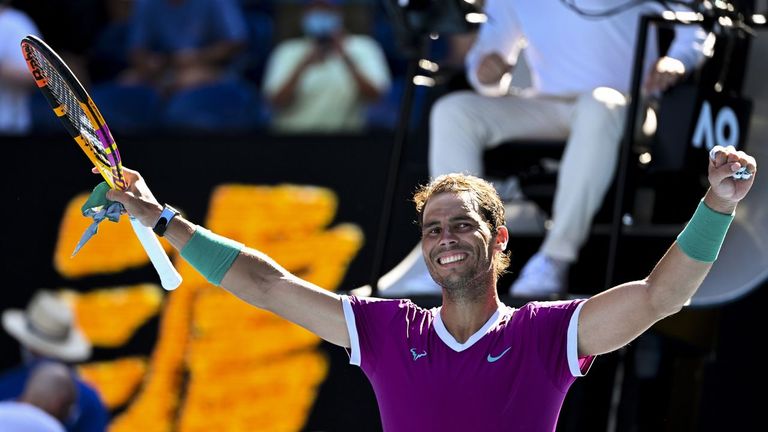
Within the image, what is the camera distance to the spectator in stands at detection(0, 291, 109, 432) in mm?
7469

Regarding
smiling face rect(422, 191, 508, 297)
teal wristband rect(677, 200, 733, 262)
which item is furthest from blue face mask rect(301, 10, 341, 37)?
teal wristband rect(677, 200, 733, 262)

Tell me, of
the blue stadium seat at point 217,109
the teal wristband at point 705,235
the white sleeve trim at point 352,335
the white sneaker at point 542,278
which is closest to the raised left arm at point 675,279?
the teal wristband at point 705,235

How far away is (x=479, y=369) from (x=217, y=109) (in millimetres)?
4816

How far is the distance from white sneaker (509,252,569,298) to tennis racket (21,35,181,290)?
196 cm

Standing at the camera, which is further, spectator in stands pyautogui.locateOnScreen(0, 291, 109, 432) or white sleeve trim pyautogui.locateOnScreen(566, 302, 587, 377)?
spectator in stands pyautogui.locateOnScreen(0, 291, 109, 432)

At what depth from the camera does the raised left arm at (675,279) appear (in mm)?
3615

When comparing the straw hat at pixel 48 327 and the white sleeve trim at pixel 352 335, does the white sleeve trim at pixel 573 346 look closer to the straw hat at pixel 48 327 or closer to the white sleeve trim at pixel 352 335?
the white sleeve trim at pixel 352 335

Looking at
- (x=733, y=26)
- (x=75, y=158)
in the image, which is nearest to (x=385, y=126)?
(x=75, y=158)

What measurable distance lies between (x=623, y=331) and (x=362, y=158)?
3788mm

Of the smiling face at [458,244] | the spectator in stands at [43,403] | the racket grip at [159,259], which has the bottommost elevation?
the spectator in stands at [43,403]

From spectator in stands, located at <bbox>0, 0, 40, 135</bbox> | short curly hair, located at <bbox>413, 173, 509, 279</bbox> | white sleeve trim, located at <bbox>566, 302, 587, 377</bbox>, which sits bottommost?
spectator in stands, located at <bbox>0, 0, 40, 135</bbox>

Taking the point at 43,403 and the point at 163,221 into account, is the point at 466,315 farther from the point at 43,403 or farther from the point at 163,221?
Answer: the point at 43,403

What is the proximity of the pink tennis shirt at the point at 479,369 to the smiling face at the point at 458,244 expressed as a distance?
11cm

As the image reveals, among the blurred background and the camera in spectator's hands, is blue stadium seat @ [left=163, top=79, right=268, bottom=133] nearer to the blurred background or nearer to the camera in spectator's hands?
the blurred background
